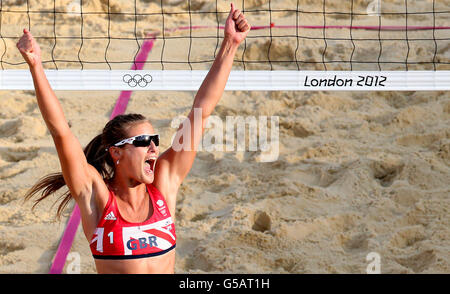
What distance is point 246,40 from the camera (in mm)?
5570

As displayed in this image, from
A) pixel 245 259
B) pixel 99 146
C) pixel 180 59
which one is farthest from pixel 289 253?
pixel 180 59

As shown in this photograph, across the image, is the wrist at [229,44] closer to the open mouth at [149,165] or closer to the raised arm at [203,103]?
the raised arm at [203,103]

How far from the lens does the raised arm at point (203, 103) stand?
8.84ft

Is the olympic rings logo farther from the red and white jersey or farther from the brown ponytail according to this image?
the red and white jersey

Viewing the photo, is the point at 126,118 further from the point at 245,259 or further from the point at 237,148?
the point at 237,148

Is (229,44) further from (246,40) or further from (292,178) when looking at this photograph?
(246,40)

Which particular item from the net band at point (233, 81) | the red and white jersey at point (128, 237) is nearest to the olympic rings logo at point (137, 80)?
the net band at point (233, 81)

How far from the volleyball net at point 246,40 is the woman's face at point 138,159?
211 cm

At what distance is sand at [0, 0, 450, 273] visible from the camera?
375 centimetres

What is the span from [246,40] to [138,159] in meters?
3.10

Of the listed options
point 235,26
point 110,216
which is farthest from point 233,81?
point 110,216

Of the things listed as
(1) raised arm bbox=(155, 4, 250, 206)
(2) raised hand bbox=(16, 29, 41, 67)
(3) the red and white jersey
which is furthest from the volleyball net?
(2) raised hand bbox=(16, 29, 41, 67)

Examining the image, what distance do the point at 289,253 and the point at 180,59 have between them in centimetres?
218

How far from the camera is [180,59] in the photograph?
546 cm
